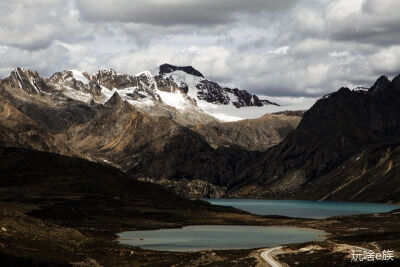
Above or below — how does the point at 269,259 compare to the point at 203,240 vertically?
above

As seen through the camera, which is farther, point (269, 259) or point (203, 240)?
point (203, 240)

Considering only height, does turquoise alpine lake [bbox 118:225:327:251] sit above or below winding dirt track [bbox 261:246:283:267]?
below

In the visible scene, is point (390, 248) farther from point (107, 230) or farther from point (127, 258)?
point (107, 230)

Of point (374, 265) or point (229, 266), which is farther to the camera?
point (229, 266)

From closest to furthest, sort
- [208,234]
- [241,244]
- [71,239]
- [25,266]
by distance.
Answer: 1. [25,266]
2. [71,239]
3. [241,244]
4. [208,234]

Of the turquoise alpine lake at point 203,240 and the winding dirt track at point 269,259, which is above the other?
the winding dirt track at point 269,259

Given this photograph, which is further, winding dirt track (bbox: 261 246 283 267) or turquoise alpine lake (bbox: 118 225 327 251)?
turquoise alpine lake (bbox: 118 225 327 251)


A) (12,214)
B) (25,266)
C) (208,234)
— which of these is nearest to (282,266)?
(25,266)

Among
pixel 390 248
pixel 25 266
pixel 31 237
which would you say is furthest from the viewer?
pixel 31 237

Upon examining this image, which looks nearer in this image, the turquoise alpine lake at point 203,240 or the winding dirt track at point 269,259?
the winding dirt track at point 269,259

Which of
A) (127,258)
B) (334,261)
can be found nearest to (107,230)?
(127,258)
